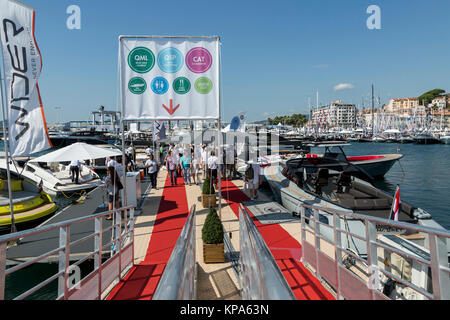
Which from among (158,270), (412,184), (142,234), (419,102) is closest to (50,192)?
(142,234)

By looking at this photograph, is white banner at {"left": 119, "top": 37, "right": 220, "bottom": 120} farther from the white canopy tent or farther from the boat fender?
the boat fender

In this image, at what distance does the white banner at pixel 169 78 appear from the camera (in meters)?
6.20

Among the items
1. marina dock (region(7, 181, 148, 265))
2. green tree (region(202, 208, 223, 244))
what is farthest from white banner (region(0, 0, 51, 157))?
green tree (region(202, 208, 223, 244))

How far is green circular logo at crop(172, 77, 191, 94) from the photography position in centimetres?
631

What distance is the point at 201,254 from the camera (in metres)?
5.60

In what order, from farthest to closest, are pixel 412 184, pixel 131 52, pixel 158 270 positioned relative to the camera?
1. pixel 412 184
2. pixel 131 52
3. pixel 158 270

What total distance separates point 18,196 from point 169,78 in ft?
28.7

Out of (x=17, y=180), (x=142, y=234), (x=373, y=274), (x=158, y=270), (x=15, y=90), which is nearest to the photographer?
(x=373, y=274)

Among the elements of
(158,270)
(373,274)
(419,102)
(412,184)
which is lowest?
(412,184)

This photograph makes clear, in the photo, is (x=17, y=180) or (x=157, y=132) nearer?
(x=17, y=180)
